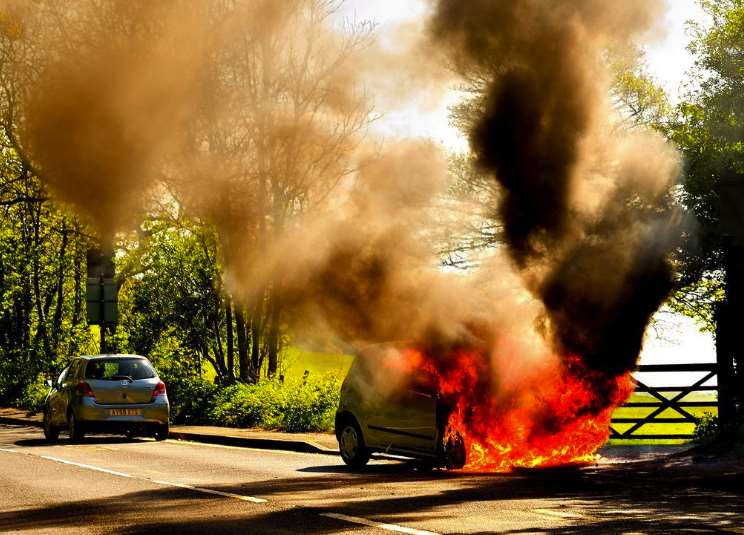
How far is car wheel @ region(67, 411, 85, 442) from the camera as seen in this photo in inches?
938

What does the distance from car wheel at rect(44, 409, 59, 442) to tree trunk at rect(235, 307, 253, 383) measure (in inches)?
313

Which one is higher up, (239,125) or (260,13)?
(260,13)

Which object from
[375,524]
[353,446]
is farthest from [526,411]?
[375,524]

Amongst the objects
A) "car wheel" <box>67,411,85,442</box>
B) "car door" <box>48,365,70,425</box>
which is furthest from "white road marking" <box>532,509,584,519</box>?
"car door" <box>48,365,70,425</box>

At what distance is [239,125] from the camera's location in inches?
793

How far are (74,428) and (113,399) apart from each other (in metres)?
1.00

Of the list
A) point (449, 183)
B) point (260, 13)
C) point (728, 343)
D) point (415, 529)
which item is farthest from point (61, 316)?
point (415, 529)

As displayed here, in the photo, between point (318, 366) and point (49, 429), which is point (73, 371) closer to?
point (49, 429)

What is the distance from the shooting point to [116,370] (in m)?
24.2

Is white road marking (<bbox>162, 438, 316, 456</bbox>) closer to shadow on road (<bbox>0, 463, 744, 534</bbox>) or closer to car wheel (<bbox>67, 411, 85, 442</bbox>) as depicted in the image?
car wheel (<bbox>67, 411, 85, 442</bbox>)

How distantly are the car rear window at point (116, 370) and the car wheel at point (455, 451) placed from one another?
9.80 metres

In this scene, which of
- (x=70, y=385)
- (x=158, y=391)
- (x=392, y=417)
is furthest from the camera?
(x=70, y=385)

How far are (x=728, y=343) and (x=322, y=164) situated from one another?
24.7 feet

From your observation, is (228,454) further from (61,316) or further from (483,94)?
(61,316)
